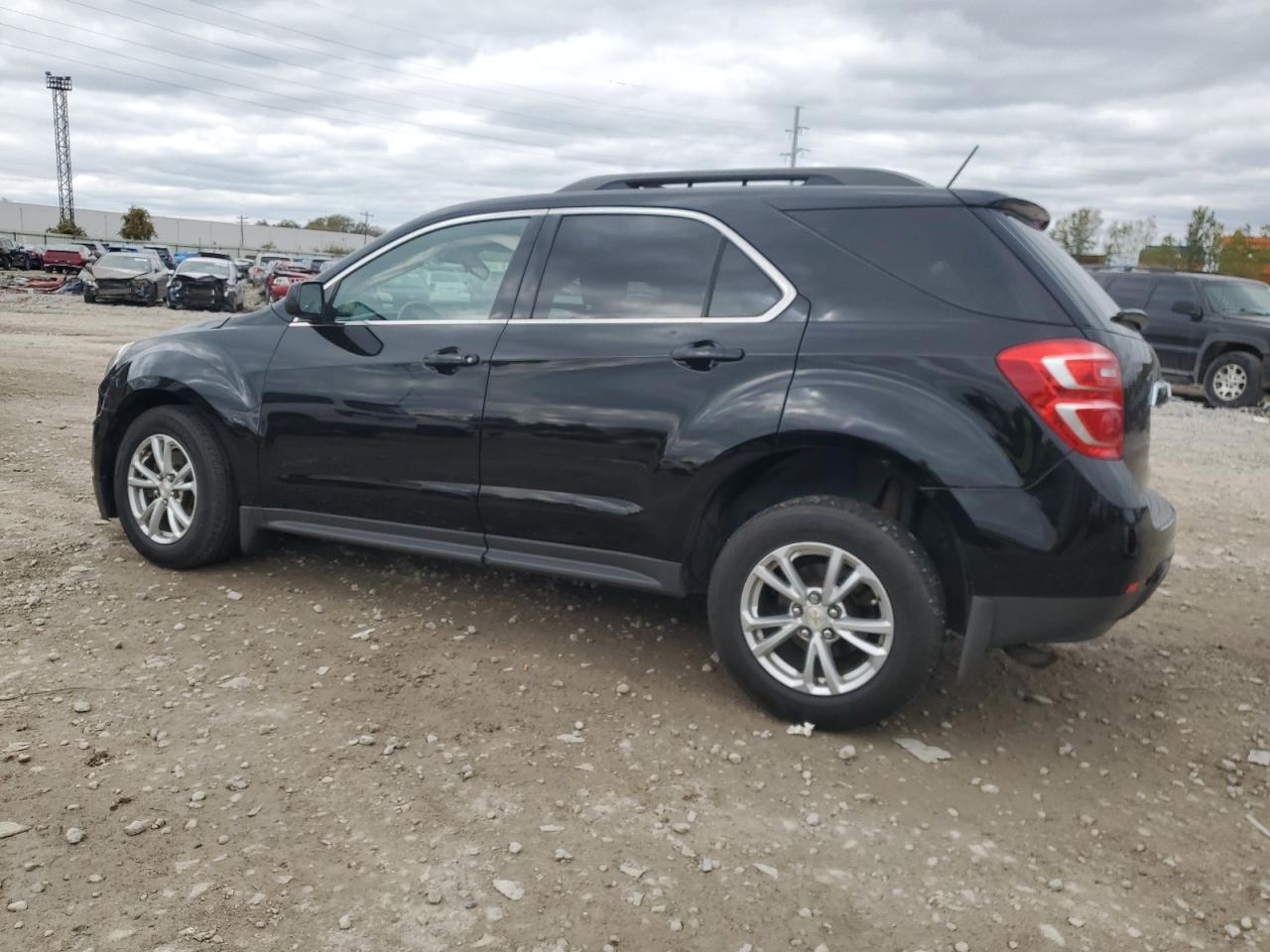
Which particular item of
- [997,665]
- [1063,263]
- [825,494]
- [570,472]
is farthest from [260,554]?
[1063,263]

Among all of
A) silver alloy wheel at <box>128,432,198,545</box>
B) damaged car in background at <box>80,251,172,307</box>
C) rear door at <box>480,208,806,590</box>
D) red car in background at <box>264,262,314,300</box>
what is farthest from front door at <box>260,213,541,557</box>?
damaged car in background at <box>80,251,172,307</box>

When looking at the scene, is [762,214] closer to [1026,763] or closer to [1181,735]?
[1026,763]

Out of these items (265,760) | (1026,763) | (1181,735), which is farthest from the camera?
(1181,735)

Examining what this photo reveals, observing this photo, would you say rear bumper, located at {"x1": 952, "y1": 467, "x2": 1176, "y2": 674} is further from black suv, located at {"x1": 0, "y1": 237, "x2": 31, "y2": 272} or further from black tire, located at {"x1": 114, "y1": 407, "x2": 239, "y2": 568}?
black suv, located at {"x1": 0, "y1": 237, "x2": 31, "y2": 272}

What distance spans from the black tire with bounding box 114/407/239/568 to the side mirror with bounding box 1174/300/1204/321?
1343 cm

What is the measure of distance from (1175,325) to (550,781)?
45.5 feet

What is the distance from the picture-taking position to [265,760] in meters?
3.29

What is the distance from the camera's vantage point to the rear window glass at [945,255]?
341cm

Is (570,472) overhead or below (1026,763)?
overhead

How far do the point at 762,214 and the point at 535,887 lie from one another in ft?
7.87

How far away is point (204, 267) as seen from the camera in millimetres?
27203

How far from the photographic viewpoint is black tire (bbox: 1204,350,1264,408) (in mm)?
13922

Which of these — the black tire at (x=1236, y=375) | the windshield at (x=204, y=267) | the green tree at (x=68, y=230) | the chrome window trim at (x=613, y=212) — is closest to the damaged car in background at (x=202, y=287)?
the windshield at (x=204, y=267)

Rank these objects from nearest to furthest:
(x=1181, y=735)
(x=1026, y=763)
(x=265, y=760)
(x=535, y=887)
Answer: (x=535, y=887), (x=265, y=760), (x=1026, y=763), (x=1181, y=735)
